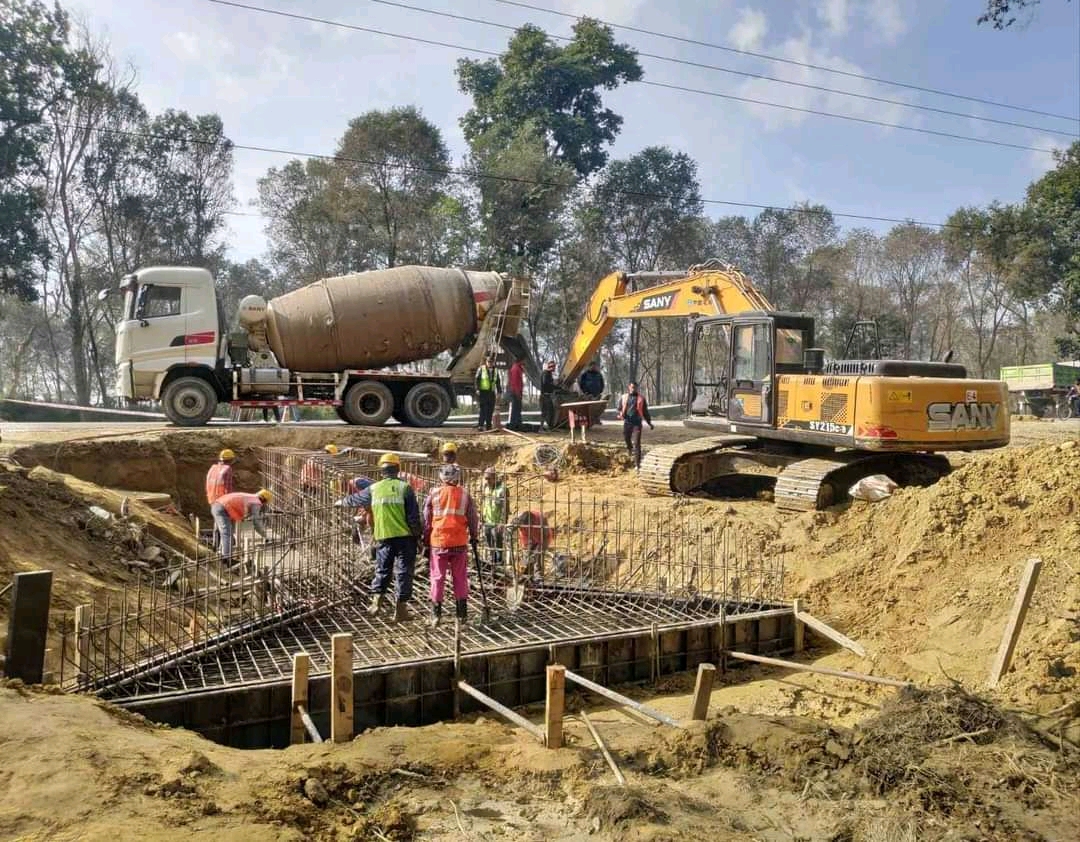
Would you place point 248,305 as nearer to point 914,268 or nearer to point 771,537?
point 771,537

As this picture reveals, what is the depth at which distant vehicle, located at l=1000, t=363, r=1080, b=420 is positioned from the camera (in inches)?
1119

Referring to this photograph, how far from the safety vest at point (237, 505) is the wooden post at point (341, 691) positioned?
4568mm

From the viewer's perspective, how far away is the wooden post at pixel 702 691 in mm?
5527

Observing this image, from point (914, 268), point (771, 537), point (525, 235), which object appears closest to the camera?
point (771, 537)

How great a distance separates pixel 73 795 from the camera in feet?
12.3

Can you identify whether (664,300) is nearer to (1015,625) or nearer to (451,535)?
(451,535)

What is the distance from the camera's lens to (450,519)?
23.9ft

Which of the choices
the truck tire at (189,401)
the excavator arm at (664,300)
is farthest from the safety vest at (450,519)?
the truck tire at (189,401)

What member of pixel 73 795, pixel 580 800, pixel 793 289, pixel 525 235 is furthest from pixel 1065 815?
pixel 793 289

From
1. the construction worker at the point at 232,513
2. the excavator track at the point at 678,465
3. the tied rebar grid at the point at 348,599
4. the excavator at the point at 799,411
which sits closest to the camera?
the tied rebar grid at the point at 348,599

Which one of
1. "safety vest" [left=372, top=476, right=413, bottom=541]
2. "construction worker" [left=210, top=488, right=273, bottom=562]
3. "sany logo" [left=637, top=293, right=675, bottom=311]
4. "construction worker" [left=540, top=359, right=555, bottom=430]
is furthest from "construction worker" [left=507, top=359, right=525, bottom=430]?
"safety vest" [left=372, top=476, right=413, bottom=541]

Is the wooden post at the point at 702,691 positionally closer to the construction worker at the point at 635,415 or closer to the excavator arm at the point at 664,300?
the excavator arm at the point at 664,300

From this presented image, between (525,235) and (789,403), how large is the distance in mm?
19977

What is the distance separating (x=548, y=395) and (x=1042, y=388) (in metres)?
22.0
